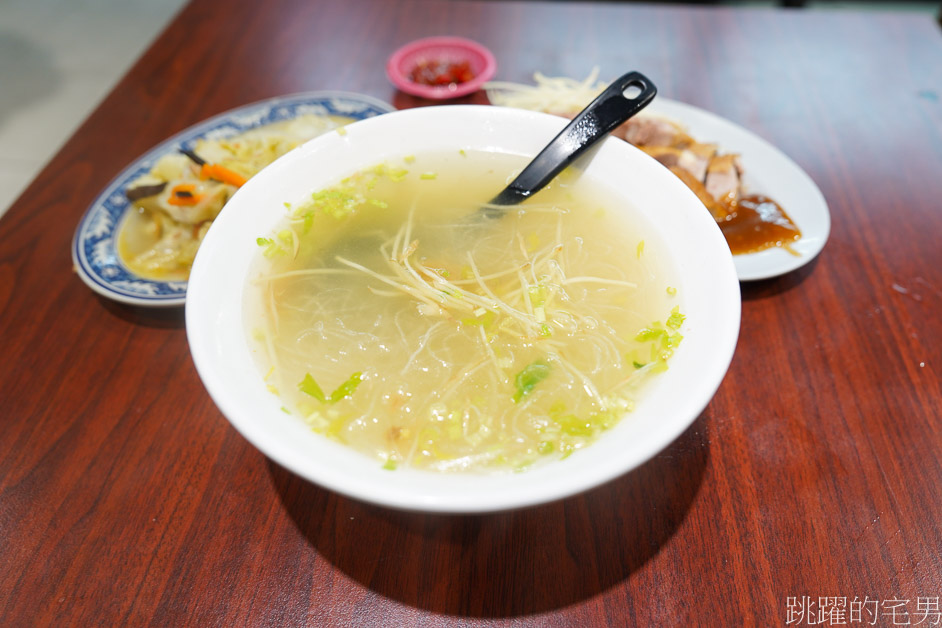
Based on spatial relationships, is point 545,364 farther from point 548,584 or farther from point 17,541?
point 17,541

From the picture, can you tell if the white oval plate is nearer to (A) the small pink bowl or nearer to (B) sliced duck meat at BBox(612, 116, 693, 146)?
(B) sliced duck meat at BBox(612, 116, 693, 146)

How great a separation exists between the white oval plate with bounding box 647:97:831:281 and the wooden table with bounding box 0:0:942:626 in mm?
84

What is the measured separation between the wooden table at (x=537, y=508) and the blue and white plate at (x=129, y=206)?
0.09 m

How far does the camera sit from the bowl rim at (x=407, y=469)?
815 millimetres

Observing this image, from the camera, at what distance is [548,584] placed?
1.09m

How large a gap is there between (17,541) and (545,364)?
115 cm

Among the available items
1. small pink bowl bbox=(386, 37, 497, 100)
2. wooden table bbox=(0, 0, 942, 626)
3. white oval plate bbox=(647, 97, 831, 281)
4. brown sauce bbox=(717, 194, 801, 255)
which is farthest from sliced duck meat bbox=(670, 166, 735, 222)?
small pink bowl bbox=(386, 37, 497, 100)

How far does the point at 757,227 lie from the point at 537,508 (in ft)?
3.62

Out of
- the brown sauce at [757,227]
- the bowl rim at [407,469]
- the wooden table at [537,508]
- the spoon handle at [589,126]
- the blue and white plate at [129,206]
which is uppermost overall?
the spoon handle at [589,126]

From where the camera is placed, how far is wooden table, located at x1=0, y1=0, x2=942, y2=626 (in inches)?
42.1

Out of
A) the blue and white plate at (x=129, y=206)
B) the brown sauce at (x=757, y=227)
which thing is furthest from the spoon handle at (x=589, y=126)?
the blue and white plate at (x=129, y=206)

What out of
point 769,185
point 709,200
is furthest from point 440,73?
point 769,185

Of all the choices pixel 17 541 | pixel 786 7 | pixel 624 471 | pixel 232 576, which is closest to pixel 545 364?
pixel 624 471

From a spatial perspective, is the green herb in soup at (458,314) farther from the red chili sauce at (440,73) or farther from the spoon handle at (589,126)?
the red chili sauce at (440,73)
